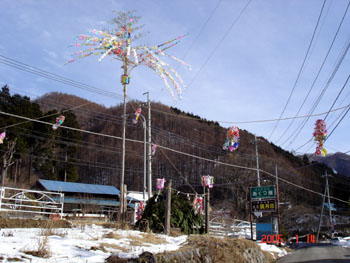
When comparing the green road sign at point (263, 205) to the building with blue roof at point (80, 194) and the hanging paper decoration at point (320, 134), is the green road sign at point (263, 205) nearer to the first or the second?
the hanging paper decoration at point (320, 134)

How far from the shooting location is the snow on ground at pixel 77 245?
693 centimetres

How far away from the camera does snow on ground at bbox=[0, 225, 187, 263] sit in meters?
6.93

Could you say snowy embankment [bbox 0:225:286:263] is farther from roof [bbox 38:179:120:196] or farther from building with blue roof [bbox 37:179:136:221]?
roof [bbox 38:179:120:196]

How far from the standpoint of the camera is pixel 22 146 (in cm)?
4366

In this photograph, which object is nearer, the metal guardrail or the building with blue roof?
the metal guardrail

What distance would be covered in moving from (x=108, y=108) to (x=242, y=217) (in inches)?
2641

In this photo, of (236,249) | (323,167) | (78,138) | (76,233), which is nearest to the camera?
(76,233)

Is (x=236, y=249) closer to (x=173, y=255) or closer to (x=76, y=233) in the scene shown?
(x=173, y=255)

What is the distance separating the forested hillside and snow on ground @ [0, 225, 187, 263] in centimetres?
1205

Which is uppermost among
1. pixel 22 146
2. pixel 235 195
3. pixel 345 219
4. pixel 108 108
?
pixel 108 108

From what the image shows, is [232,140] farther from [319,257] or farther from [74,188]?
[74,188]

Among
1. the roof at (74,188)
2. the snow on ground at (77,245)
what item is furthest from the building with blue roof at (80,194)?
the snow on ground at (77,245)

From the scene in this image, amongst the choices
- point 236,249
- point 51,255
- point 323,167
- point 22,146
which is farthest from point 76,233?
point 323,167

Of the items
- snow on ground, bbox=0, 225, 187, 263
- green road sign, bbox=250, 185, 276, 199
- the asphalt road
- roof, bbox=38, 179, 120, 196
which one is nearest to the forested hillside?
green road sign, bbox=250, 185, 276, 199
